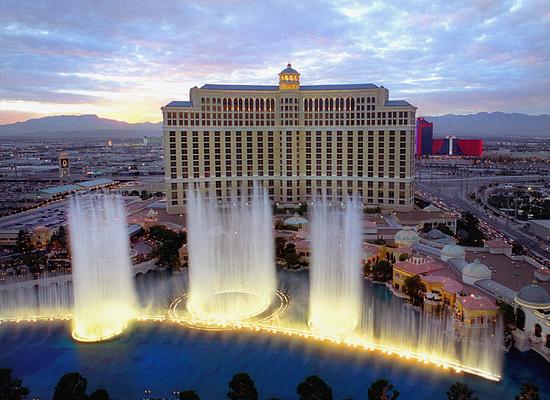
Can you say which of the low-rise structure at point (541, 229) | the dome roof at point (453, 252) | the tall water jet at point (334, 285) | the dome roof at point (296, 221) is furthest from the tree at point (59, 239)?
the low-rise structure at point (541, 229)

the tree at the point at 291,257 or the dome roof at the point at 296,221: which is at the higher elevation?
the dome roof at the point at 296,221

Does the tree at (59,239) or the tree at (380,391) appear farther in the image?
the tree at (59,239)

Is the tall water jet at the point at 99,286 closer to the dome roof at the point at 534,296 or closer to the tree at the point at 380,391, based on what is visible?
the tree at the point at 380,391

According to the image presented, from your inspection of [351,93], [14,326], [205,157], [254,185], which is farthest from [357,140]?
[14,326]

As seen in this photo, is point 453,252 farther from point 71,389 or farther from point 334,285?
point 71,389

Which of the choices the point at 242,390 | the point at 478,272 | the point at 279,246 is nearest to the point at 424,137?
the point at 279,246

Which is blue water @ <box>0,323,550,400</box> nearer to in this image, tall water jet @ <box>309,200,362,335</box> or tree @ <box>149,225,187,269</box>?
tall water jet @ <box>309,200,362,335</box>
